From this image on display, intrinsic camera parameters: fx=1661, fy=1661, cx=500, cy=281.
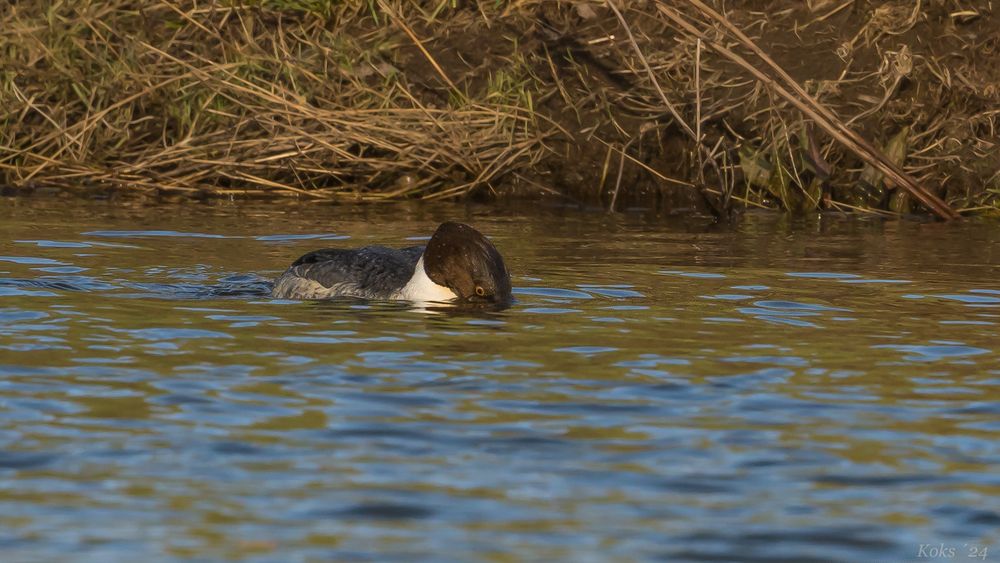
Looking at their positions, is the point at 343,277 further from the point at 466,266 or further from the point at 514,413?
the point at 514,413

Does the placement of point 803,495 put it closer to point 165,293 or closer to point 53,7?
point 165,293

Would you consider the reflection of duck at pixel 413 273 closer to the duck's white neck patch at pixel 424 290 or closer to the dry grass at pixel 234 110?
the duck's white neck patch at pixel 424 290

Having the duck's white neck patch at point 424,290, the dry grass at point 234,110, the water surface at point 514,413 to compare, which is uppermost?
the dry grass at point 234,110

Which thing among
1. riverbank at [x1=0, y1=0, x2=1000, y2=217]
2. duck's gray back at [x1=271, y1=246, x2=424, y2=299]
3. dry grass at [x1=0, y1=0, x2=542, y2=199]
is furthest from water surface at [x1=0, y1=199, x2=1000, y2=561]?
dry grass at [x1=0, y1=0, x2=542, y2=199]

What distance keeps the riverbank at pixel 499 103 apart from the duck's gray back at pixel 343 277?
391cm

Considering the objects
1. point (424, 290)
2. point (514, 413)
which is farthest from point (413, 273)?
point (514, 413)

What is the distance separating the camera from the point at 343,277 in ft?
28.5

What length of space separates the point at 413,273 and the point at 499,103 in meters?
4.76

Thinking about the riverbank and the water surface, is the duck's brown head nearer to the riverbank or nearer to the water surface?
the water surface

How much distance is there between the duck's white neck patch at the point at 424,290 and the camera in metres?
8.48

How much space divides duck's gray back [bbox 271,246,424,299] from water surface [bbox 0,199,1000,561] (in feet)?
0.65

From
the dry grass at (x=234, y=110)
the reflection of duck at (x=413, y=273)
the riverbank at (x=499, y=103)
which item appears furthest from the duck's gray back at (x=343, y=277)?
the dry grass at (x=234, y=110)

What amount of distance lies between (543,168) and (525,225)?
152cm

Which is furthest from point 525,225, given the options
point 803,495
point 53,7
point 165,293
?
point 803,495
